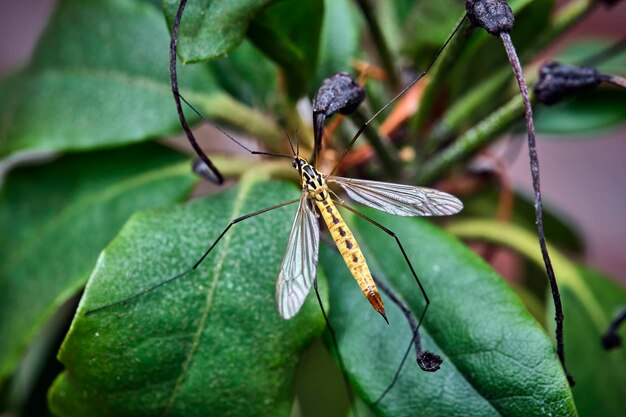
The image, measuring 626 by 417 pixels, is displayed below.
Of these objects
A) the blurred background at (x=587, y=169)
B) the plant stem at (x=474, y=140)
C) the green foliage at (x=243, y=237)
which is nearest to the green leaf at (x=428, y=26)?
the green foliage at (x=243, y=237)

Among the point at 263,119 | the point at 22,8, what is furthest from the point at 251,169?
the point at 22,8

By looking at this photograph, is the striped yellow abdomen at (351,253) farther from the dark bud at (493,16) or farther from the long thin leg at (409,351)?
A: the dark bud at (493,16)

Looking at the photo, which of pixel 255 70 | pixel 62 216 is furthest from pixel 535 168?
pixel 62 216

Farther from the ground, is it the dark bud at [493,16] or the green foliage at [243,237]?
the dark bud at [493,16]

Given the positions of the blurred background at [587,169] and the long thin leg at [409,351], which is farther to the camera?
the blurred background at [587,169]

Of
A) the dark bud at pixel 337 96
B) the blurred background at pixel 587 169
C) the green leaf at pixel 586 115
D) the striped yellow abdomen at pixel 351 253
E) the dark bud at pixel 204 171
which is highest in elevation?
the dark bud at pixel 337 96

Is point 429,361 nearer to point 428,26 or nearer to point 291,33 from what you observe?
point 291,33

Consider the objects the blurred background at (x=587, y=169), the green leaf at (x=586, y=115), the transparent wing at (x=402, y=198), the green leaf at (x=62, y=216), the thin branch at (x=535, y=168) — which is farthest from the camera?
the blurred background at (x=587, y=169)

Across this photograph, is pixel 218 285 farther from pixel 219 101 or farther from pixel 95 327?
pixel 219 101
